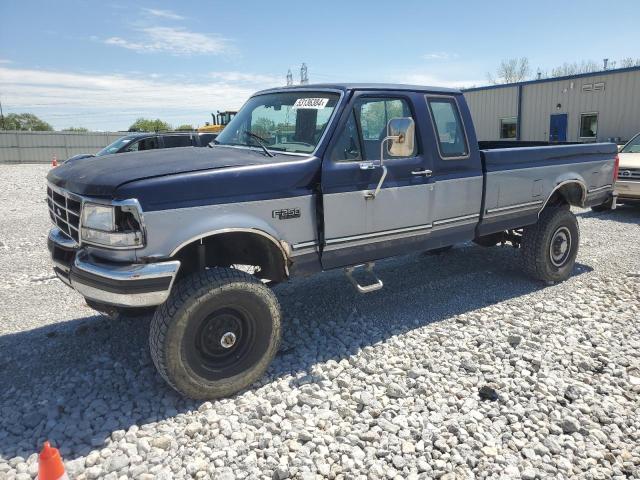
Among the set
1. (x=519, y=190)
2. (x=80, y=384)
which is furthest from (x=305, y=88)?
(x=80, y=384)

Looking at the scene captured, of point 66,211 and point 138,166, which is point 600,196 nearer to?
point 138,166

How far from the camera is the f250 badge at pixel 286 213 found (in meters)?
3.67

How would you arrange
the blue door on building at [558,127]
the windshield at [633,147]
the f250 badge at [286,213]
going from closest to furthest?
the f250 badge at [286,213] → the windshield at [633,147] → the blue door on building at [558,127]

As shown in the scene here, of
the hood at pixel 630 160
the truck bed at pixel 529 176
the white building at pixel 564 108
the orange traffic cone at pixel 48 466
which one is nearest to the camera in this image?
the orange traffic cone at pixel 48 466

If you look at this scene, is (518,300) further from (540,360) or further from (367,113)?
(367,113)

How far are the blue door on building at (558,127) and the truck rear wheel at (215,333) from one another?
839 inches

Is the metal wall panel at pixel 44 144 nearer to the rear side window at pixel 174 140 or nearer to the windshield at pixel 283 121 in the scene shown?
the rear side window at pixel 174 140

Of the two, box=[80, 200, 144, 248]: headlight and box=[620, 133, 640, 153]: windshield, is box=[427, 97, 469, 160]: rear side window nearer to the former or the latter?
box=[80, 200, 144, 248]: headlight

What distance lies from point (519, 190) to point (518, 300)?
118 centimetres

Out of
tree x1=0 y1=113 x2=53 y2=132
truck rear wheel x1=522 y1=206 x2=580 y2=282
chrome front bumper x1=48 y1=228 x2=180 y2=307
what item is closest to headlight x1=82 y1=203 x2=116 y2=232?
chrome front bumper x1=48 y1=228 x2=180 y2=307

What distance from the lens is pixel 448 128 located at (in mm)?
4879

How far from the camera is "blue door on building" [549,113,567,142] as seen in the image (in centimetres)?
2142

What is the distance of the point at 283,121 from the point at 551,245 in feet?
11.8

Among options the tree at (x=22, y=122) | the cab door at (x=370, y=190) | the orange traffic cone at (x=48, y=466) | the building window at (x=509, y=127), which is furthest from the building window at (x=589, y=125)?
the tree at (x=22, y=122)
